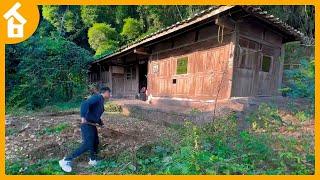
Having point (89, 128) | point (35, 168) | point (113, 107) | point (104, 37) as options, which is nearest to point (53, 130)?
point (35, 168)

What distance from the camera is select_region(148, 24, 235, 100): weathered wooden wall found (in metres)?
7.84

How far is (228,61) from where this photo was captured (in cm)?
770

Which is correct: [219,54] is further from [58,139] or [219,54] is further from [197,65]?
[58,139]

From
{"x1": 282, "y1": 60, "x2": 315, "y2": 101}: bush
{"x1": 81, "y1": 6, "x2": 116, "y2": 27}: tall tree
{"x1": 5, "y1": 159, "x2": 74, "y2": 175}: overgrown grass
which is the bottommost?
{"x1": 5, "y1": 159, "x2": 74, "y2": 175}: overgrown grass

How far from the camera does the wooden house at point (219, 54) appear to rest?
7.59m

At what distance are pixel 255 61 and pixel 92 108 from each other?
6171 mm

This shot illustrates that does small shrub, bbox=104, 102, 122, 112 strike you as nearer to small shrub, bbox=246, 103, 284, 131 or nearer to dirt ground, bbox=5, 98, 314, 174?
dirt ground, bbox=5, 98, 314, 174

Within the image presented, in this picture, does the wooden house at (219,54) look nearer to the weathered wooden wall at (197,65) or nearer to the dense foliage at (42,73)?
the weathered wooden wall at (197,65)

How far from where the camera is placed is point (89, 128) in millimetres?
4707

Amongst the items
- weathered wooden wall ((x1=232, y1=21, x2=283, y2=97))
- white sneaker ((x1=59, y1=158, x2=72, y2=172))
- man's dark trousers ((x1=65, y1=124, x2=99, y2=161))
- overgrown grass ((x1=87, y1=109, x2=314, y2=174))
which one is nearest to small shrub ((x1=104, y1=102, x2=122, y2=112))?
weathered wooden wall ((x1=232, y1=21, x2=283, y2=97))

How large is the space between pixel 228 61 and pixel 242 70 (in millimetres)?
734

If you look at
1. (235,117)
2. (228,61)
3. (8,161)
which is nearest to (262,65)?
(228,61)

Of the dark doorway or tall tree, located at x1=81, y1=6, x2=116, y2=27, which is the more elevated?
tall tree, located at x1=81, y1=6, x2=116, y2=27

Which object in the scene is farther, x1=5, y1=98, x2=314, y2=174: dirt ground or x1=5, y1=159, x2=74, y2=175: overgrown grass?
x1=5, y1=98, x2=314, y2=174: dirt ground
